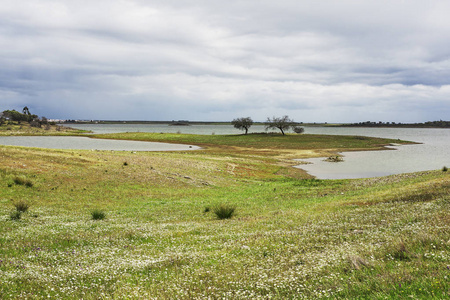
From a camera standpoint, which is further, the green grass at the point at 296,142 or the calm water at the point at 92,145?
the green grass at the point at 296,142

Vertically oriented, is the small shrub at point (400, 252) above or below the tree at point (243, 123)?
below

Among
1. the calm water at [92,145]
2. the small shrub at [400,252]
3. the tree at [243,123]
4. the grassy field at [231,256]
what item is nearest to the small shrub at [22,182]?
the grassy field at [231,256]

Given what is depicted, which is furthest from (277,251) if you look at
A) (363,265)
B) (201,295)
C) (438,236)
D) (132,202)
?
(132,202)

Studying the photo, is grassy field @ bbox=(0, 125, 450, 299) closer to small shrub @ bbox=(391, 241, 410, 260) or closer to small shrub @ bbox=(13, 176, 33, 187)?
small shrub @ bbox=(391, 241, 410, 260)

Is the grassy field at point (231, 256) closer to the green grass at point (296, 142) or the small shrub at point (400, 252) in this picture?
the small shrub at point (400, 252)

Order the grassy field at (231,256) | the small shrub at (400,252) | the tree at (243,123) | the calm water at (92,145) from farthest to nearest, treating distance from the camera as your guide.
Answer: the tree at (243,123) < the calm water at (92,145) < the small shrub at (400,252) < the grassy field at (231,256)

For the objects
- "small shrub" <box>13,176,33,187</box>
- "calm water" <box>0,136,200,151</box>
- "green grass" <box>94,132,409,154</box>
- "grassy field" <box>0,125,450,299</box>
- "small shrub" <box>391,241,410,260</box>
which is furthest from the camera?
"green grass" <box>94,132,409,154</box>

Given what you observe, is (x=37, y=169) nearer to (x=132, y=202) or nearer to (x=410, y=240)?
(x=132, y=202)

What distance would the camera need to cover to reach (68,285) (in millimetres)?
7426

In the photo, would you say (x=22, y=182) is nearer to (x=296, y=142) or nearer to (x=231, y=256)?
(x=231, y=256)

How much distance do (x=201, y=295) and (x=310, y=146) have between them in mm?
116468

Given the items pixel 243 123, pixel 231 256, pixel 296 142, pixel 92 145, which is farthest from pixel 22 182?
pixel 243 123

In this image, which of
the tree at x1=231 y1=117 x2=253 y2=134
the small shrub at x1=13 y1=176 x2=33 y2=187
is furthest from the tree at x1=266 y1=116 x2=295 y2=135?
the small shrub at x1=13 y1=176 x2=33 y2=187

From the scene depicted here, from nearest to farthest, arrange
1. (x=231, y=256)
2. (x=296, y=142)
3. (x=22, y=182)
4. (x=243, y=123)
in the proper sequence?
(x=231, y=256)
(x=22, y=182)
(x=296, y=142)
(x=243, y=123)
